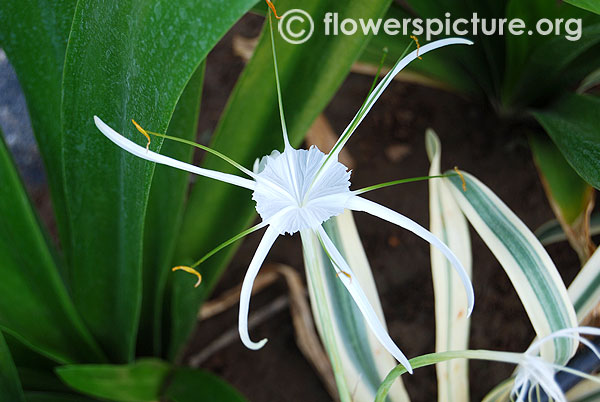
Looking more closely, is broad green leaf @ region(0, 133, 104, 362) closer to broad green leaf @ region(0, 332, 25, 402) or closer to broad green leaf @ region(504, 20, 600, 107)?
broad green leaf @ region(0, 332, 25, 402)

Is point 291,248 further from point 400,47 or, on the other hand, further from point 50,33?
point 50,33

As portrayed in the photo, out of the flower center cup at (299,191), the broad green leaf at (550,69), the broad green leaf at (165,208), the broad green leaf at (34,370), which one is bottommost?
the flower center cup at (299,191)

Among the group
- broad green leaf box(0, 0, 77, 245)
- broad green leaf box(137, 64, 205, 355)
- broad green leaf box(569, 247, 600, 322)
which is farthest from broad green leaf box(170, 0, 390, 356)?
broad green leaf box(569, 247, 600, 322)

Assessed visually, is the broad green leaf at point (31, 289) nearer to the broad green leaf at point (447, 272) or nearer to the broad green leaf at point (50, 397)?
the broad green leaf at point (50, 397)

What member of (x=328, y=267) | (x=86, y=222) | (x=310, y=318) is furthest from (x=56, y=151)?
(x=310, y=318)

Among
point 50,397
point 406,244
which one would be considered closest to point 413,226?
point 50,397

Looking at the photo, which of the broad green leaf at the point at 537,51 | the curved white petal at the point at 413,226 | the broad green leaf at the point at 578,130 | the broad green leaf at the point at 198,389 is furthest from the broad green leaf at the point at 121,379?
the broad green leaf at the point at 537,51
